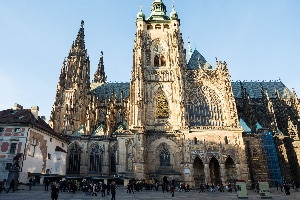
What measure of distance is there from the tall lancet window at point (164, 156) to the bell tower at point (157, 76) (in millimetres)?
2494

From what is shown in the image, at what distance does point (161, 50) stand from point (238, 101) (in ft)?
54.5

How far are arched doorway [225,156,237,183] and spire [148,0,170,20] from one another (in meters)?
26.0

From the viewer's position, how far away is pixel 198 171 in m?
34.1

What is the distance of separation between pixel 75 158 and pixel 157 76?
17.9 meters

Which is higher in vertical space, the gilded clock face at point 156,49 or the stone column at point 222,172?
the gilded clock face at point 156,49

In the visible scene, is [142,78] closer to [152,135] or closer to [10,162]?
[152,135]

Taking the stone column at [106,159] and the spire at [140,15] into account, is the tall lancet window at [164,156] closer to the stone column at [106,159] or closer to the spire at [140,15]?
the stone column at [106,159]

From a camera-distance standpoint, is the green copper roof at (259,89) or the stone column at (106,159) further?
the green copper roof at (259,89)

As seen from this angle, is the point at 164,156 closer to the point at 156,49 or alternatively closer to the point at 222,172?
the point at 222,172

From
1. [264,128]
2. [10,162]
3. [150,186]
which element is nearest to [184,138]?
[150,186]

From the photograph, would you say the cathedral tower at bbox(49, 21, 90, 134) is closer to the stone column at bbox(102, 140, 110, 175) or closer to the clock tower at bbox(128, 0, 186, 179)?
the stone column at bbox(102, 140, 110, 175)

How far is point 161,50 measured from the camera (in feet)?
134

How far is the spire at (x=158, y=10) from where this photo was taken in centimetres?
4462

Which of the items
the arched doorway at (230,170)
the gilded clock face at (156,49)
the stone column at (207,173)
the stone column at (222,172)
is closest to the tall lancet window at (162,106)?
the gilded clock face at (156,49)
